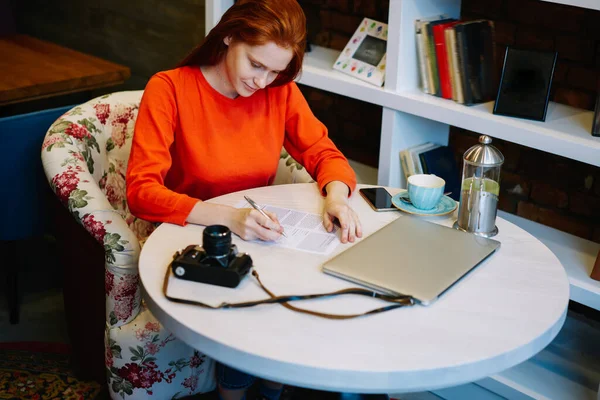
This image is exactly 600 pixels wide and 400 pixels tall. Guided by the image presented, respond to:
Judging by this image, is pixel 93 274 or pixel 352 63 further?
pixel 352 63

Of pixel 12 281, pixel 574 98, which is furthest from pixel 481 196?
pixel 12 281

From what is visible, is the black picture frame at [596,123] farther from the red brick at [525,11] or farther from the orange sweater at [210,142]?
the orange sweater at [210,142]

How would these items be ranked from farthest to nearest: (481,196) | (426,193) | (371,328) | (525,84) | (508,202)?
(508,202) → (525,84) → (426,193) → (481,196) → (371,328)

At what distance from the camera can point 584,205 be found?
2.23m

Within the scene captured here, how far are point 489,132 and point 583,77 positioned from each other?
0.38 meters

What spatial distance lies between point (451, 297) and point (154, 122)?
0.83 meters

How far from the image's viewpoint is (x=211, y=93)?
1855mm

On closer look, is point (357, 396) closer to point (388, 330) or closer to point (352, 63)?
point (388, 330)

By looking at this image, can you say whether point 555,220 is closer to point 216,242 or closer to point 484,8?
point 484,8

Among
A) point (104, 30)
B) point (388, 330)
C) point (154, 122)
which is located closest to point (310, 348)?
point (388, 330)

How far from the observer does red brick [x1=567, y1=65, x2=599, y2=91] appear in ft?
6.86

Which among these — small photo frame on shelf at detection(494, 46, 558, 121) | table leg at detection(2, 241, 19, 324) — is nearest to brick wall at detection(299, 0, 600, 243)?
small photo frame on shelf at detection(494, 46, 558, 121)

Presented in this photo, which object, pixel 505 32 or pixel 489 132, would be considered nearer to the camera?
pixel 489 132

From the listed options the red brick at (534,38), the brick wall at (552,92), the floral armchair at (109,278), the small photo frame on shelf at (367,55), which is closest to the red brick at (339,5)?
the brick wall at (552,92)
